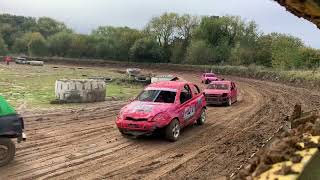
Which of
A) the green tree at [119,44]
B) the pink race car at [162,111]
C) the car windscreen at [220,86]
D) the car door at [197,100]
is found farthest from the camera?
the green tree at [119,44]

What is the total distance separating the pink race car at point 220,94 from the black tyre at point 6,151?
1586 centimetres

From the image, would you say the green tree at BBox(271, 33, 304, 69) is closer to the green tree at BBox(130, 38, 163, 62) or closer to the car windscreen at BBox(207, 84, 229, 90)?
the green tree at BBox(130, 38, 163, 62)

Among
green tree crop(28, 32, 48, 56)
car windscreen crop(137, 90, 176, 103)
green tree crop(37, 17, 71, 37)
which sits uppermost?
green tree crop(37, 17, 71, 37)

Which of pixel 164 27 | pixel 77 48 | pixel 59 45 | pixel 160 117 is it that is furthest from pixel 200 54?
pixel 160 117

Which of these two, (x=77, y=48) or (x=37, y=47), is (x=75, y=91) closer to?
(x=77, y=48)

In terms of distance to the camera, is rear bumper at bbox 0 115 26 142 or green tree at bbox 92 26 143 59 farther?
green tree at bbox 92 26 143 59

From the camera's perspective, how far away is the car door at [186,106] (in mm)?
15758

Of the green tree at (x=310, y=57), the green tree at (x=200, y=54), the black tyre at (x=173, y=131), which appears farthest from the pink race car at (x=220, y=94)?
the green tree at (x=200, y=54)

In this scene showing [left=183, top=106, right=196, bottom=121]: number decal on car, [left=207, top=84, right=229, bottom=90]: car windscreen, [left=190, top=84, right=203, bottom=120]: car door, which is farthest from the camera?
[left=207, top=84, right=229, bottom=90]: car windscreen

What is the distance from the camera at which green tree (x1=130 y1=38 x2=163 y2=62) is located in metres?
97.9

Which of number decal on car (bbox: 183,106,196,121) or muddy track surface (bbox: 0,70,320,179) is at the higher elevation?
number decal on car (bbox: 183,106,196,121)

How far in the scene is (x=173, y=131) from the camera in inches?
587

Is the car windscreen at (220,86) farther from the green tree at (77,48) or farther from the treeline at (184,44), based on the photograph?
the green tree at (77,48)

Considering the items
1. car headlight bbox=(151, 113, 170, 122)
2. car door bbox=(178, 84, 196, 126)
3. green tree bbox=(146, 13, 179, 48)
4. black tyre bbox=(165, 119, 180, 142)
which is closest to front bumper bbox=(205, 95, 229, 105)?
car door bbox=(178, 84, 196, 126)
